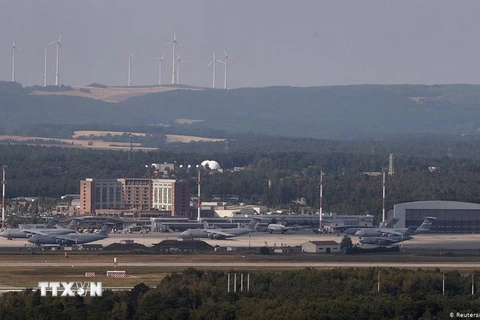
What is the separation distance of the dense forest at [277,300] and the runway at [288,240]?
106ft

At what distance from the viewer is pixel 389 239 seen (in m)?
105

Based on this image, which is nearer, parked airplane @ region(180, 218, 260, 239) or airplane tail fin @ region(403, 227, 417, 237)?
airplane tail fin @ region(403, 227, 417, 237)

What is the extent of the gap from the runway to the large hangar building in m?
4.92

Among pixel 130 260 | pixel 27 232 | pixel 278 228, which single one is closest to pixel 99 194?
pixel 278 228

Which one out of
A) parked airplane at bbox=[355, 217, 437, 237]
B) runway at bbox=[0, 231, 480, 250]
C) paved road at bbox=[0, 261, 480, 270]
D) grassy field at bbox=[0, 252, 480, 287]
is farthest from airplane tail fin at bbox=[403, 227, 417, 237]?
paved road at bbox=[0, 261, 480, 270]

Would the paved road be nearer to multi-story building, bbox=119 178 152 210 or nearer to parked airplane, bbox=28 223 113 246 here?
parked airplane, bbox=28 223 113 246

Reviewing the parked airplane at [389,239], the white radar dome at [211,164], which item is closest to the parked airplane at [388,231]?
the parked airplane at [389,239]

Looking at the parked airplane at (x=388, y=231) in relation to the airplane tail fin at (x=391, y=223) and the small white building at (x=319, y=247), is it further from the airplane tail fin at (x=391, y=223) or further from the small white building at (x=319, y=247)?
the small white building at (x=319, y=247)

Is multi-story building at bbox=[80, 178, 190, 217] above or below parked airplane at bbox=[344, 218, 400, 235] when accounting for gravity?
above

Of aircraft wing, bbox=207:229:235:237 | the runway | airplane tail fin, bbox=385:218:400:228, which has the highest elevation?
airplane tail fin, bbox=385:218:400:228

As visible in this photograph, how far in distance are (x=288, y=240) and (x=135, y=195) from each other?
37581 millimetres

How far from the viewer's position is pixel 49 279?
71562 mm

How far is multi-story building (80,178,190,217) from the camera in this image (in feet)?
445

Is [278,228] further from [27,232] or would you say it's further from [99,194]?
[99,194]
